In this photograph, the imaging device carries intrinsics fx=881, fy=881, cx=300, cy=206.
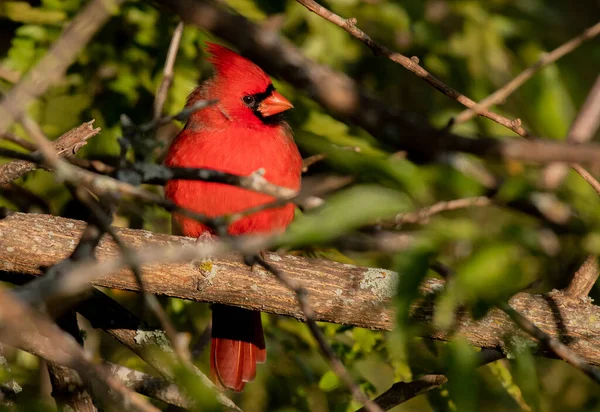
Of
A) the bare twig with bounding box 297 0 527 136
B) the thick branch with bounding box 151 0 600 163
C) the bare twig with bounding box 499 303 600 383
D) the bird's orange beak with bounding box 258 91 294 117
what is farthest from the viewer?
the bird's orange beak with bounding box 258 91 294 117

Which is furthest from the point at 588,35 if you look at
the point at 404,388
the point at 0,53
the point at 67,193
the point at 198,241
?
the point at 0,53

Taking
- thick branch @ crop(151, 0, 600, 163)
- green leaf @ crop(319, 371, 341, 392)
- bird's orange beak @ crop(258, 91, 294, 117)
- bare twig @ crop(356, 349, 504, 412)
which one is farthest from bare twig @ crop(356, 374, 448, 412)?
thick branch @ crop(151, 0, 600, 163)

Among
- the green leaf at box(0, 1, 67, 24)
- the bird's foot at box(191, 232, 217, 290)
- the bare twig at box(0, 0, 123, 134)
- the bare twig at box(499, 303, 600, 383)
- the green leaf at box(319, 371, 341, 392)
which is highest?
the bare twig at box(0, 0, 123, 134)

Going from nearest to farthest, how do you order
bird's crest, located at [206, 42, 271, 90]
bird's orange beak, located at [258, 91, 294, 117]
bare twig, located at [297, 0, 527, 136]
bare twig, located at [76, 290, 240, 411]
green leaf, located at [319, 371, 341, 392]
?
bare twig, located at [297, 0, 527, 136] → bare twig, located at [76, 290, 240, 411] → green leaf, located at [319, 371, 341, 392] → bird's orange beak, located at [258, 91, 294, 117] → bird's crest, located at [206, 42, 271, 90]

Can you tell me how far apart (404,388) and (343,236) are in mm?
1586

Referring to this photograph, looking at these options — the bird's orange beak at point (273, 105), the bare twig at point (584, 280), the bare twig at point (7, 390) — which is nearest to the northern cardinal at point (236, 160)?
the bird's orange beak at point (273, 105)

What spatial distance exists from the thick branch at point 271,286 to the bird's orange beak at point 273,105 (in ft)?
3.69

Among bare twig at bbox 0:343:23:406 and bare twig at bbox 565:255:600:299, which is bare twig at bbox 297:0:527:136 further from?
bare twig at bbox 0:343:23:406

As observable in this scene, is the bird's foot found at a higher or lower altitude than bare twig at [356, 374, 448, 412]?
higher

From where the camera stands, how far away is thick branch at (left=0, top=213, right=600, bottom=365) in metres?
2.74

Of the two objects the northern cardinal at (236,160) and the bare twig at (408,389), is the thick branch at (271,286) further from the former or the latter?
the northern cardinal at (236,160)

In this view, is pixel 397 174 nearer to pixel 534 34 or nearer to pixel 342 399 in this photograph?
pixel 342 399

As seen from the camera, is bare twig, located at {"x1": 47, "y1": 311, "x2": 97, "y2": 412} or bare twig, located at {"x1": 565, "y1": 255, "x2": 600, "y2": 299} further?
bare twig, located at {"x1": 47, "y1": 311, "x2": 97, "y2": 412}

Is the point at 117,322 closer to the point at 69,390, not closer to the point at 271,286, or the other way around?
the point at 69,390
